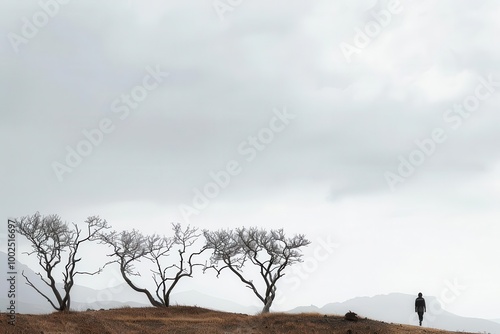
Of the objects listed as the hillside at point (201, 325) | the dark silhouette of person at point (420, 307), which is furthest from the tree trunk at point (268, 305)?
the dark silhouette of person at point (420, 307)

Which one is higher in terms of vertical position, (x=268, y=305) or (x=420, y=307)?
(x=268, y=305)

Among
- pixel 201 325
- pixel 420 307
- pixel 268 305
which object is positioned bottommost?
pixel 201 325

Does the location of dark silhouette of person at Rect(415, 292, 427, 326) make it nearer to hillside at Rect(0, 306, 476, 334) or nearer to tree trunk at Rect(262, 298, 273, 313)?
hillside at Rect(0, 306, 476, 334)

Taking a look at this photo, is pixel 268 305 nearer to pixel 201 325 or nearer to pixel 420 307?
pixel 420 307

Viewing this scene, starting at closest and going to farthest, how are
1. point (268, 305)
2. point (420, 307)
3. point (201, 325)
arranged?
1. point (201, 325)
2. point (420, 307)
3. point (268, 305)

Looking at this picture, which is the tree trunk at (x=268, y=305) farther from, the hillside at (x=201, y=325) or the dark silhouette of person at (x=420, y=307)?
the dark silhouette of person at (x=420, y=307)

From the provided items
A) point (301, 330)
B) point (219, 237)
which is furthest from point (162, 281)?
point (301, 330)

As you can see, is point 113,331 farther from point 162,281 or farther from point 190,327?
point 162,281

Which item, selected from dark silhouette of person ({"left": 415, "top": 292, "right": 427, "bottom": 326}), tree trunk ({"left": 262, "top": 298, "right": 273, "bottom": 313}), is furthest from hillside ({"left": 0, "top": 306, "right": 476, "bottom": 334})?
tree trunk ({"left": 262, "top": 298, "right": 273, "bottom": 313})

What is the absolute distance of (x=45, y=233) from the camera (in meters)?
47.3

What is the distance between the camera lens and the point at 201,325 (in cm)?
3294

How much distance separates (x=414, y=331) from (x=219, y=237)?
2385 cm

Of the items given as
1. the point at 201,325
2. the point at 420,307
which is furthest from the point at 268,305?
the point at 201,325

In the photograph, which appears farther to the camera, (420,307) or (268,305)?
(268,305)
